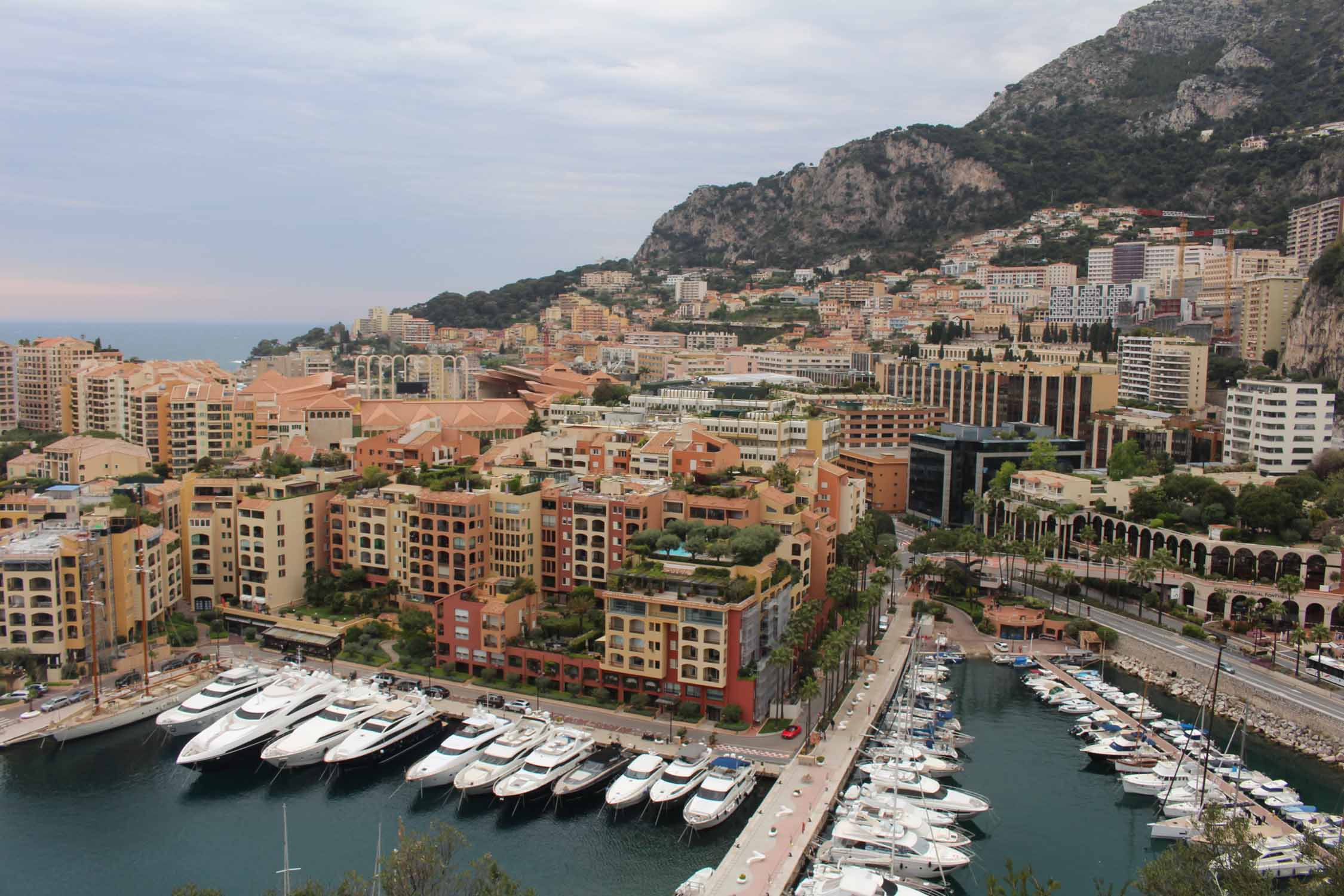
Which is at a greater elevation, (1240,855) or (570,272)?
(570,272)

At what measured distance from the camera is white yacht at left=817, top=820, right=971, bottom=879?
1107 inches

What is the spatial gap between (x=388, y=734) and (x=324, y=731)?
2276 millimetres

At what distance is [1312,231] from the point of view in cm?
10762

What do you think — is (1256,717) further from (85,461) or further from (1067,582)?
(85,461)

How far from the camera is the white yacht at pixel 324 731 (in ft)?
115

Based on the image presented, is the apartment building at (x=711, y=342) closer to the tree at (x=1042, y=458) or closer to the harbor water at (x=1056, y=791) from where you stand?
the tree at (x=1042, y=458)

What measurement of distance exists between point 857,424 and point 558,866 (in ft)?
169

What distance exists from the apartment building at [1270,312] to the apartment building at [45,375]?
9670cm

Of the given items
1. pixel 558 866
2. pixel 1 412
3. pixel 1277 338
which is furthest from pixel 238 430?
pixel 1277 338

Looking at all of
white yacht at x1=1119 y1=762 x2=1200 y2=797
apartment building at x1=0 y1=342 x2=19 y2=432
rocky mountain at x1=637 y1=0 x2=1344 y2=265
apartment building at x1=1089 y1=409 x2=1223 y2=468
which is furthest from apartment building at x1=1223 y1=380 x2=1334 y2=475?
apartment building at x1=0 y1=342 x2=19 y2=432

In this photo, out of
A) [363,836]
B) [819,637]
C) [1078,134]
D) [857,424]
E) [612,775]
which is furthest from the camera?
[1078,134]

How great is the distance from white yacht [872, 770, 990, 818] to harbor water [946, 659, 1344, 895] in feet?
1.92

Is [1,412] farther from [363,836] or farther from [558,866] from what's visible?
[558,866]

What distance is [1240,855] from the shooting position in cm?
2184
